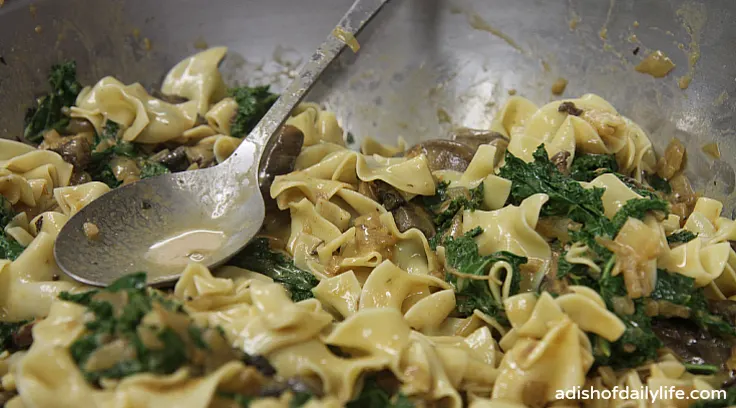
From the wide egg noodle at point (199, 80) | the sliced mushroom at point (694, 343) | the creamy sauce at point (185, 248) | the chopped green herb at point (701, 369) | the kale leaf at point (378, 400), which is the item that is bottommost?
the chopped green herb at point (701, 369)

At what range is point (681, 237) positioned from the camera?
412 centimetres

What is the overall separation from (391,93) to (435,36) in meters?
0.65

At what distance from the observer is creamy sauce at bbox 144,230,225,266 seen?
3.94 metres

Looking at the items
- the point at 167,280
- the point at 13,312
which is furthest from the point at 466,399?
the point at 13,312

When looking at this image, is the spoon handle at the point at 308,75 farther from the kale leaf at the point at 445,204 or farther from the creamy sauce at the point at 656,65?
the creamy sauce at the point at 656,65

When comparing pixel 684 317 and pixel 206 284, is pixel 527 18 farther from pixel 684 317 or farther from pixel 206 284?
pixel 206 284

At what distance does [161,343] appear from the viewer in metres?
2.76

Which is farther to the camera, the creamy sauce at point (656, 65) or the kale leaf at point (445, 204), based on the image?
the creamy sauce at point (656, 65)

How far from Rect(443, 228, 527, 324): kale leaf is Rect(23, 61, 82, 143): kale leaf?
3377mm

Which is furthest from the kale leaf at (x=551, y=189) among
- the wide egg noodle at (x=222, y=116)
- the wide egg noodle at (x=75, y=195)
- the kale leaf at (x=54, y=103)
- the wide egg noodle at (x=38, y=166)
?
the kale leaf at (x=54, y=103)

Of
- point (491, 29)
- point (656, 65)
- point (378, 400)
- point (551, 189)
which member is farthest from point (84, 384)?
point (656, 65)

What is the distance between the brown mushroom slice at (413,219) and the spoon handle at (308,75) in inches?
43.5

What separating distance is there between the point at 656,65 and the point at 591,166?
1.07 meters

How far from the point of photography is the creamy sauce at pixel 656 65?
196 inches
